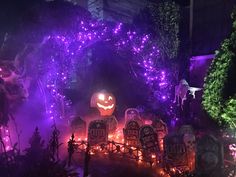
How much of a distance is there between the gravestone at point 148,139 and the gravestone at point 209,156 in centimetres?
222

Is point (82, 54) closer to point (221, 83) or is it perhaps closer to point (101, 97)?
point (101, 97)

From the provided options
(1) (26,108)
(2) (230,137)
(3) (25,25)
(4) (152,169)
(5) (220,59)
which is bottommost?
(4) (152,169)

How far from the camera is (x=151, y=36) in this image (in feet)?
63.3

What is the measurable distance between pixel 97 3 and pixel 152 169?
1158cm

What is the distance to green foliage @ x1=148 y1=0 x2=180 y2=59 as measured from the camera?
19219 mm

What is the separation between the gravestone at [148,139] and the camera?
11906mm

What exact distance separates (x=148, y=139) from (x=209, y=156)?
2.71 m

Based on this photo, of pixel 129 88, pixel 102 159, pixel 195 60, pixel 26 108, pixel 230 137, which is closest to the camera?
pixel 230 137

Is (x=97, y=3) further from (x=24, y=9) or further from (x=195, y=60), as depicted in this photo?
(x=195, y=60)

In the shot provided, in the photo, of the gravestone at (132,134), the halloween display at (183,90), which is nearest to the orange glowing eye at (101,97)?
the gravestone at (132,134)

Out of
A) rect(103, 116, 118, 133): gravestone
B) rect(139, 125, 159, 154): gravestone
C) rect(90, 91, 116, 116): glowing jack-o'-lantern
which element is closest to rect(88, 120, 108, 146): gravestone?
rect(103, 116, 118, 133): gravestone

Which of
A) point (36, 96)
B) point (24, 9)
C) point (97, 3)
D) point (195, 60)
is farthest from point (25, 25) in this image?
point (195, 60)

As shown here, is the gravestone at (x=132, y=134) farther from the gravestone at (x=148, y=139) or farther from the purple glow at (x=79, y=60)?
the purple glow at (x=79, y=60)

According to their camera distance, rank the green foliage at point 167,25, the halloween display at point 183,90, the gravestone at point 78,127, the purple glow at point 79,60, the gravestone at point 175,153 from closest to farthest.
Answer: the gravestone at point 175,153 < the gravestone at point 78,127 < the halloween display at point 183,90 < the purple glow at point 79,60 < the green foliage at point 167,25
